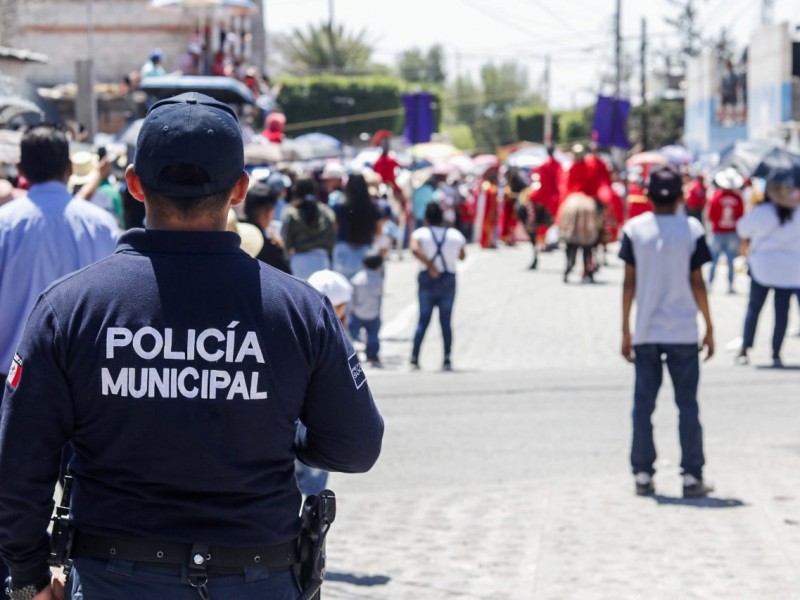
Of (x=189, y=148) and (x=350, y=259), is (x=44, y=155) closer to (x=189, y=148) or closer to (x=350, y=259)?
(x=189, y=148)

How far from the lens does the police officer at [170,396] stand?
123 inches

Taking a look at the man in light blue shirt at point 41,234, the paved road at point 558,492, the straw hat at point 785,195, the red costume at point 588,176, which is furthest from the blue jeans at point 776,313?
the red costume at point 588,176

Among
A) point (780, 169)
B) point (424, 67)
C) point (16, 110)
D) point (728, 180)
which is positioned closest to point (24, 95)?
point (16, 110)

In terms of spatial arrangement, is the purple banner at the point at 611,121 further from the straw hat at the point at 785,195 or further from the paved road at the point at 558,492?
the straw hat at the point at 785,195

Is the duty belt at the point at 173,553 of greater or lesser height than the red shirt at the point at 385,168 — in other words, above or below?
below

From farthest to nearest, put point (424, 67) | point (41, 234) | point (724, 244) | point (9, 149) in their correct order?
point (424, 67) < point (724, 244) < point (9, 149) < point (41, 234)

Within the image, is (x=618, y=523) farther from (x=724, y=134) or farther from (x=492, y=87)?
(x=492, y=87)

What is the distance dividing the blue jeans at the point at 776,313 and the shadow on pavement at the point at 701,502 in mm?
6121

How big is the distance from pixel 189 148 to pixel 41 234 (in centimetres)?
294

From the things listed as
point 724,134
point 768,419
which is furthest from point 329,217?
point 724,134

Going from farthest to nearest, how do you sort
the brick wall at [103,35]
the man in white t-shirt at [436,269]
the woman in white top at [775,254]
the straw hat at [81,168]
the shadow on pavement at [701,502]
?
the brick wall at [103,35], the man in white t-shirt at [436,269], the woman in white top at [775,254], the straw hat at [81,168], the shadow on pavement at [701,502]

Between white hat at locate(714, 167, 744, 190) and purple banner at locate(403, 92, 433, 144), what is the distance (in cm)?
1036

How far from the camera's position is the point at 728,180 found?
2267cm

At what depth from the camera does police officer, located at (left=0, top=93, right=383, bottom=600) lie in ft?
10.2
